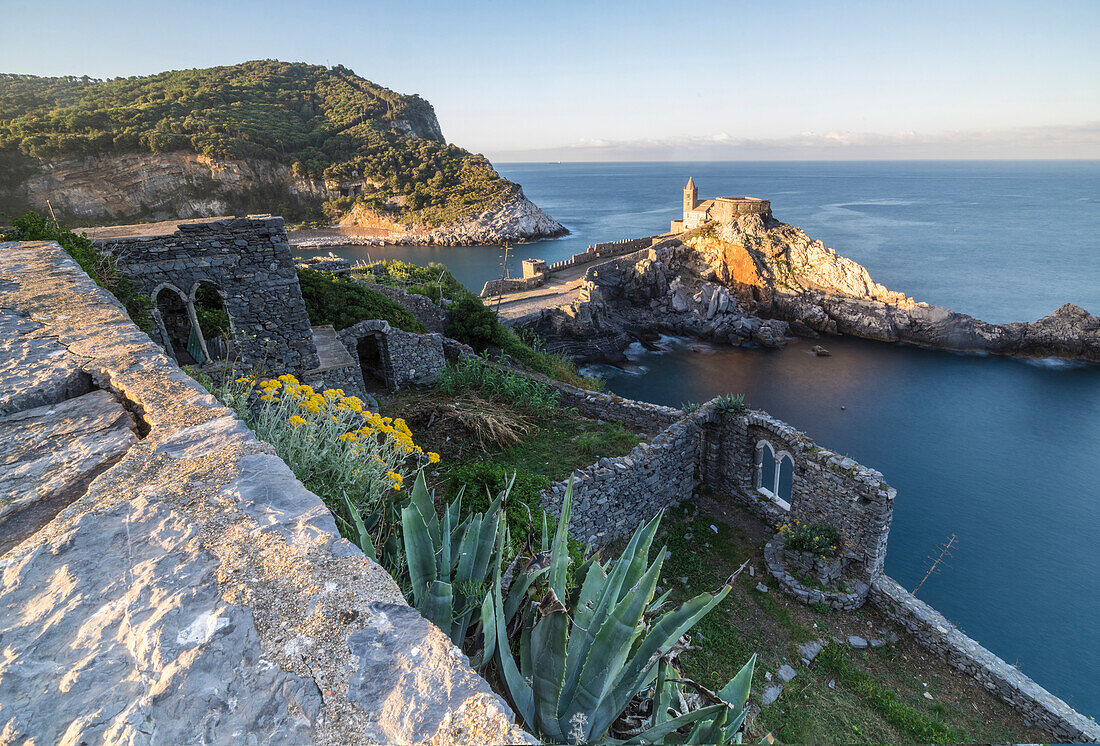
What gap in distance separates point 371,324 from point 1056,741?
14037mm

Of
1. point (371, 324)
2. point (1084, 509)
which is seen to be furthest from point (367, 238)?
point (1084, 509)

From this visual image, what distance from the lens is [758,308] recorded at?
120 feet

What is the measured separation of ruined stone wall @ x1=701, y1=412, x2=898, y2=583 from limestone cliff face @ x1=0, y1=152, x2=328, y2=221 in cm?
6532

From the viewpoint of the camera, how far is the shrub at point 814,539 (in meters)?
9.34

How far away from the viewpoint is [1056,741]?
22.8 ft

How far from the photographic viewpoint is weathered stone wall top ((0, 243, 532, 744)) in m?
0.98

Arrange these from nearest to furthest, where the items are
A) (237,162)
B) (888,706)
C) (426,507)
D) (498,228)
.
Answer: (426,507), (888,706), (237,162), (498,228)

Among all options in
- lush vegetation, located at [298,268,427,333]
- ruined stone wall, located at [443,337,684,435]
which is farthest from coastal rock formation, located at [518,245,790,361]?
ruined stone wall, located at [443,337,684,435]

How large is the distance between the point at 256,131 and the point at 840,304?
7279 centimetres

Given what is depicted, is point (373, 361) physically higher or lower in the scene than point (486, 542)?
lower

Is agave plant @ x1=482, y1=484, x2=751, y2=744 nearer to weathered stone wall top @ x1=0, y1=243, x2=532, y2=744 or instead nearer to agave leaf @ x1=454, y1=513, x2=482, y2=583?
agave leaf @ x1=454, y1=513, x2=482, y2=583

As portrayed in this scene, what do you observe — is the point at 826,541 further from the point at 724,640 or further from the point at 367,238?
the point at 367,238

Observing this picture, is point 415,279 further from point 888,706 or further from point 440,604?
point 440,604

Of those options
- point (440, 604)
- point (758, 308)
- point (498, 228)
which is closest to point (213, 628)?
point (440, 604)
